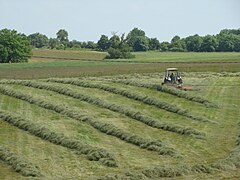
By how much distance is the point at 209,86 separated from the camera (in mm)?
27922

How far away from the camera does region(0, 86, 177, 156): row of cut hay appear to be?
14616mm

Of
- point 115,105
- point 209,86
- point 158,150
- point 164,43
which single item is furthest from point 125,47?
point 158,150

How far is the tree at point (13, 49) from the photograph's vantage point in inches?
2817

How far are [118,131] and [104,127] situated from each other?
2.73 ft

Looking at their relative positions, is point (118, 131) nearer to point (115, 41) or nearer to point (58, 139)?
point (58, 139)

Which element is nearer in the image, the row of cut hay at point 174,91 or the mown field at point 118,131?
the mown field at point 118,131

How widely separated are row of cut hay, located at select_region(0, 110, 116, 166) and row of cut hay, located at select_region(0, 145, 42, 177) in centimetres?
188

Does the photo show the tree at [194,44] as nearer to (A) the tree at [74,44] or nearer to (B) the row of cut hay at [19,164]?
(A) the tree at [74,44]

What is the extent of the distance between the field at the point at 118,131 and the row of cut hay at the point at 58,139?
0.03 m

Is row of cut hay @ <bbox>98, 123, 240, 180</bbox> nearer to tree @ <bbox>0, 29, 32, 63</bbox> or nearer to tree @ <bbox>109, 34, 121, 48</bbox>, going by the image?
tree @ <bbox>0, 29, 32, 63</bbox>

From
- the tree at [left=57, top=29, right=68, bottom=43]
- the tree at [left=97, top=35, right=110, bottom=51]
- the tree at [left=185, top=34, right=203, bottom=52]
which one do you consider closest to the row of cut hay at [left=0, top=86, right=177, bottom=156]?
the tree at [left=97, top=35, right=110, bottom=51]

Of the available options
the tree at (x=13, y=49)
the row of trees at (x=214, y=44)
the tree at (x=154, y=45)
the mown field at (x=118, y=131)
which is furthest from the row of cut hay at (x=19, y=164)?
the tree at (x=154, y=45)

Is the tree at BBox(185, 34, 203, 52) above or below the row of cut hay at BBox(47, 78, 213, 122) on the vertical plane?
above

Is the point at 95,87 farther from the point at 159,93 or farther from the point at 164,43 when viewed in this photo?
the point at 164,43
